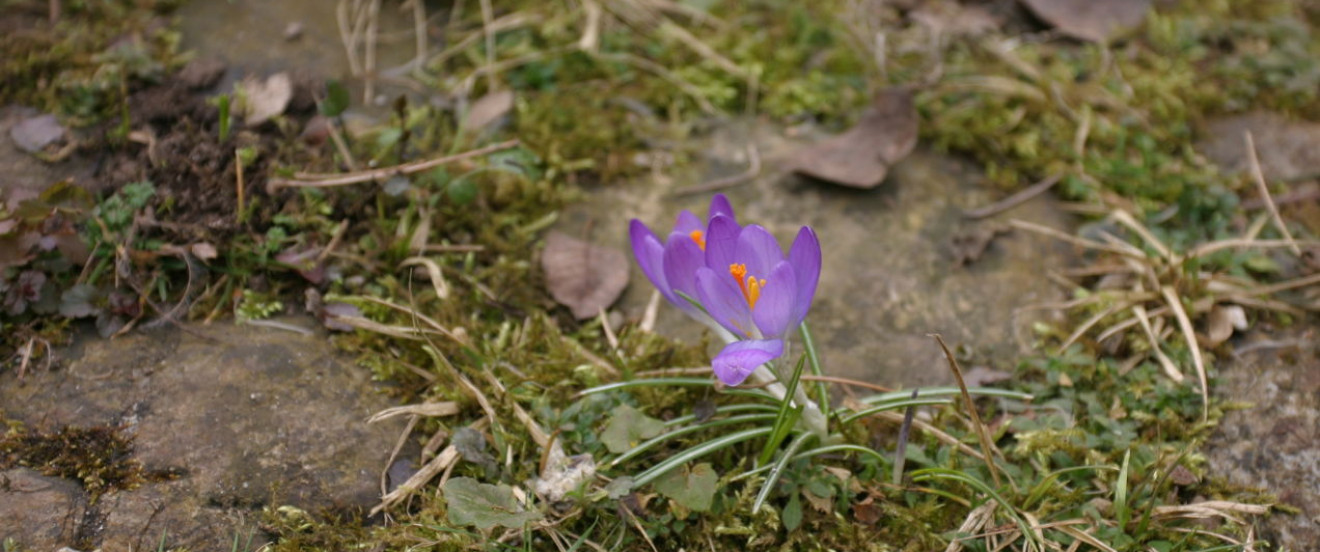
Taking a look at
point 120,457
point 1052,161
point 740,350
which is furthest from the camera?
point 1052,161

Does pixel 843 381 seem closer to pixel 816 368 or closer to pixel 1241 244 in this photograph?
pixel 816 368

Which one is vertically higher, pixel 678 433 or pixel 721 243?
pixel 721 243

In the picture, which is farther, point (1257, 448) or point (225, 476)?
point (1257, 448)

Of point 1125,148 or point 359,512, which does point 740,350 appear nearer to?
point 359,512

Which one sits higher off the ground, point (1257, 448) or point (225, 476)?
point (225, 476)

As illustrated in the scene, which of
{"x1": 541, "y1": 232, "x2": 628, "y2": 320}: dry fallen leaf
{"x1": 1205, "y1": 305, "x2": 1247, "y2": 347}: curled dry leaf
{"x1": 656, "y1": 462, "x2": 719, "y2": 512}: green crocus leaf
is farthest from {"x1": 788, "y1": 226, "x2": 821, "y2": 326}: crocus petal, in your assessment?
{"x1": 1205, "y1": 305, "x2": 1247, "y2": 347}: curled dry leaf

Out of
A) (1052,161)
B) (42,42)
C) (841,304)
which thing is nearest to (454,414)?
(841,304)

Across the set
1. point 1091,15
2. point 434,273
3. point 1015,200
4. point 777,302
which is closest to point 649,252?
point 777,302

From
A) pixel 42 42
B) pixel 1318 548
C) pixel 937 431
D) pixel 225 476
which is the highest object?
pixel 42 42
